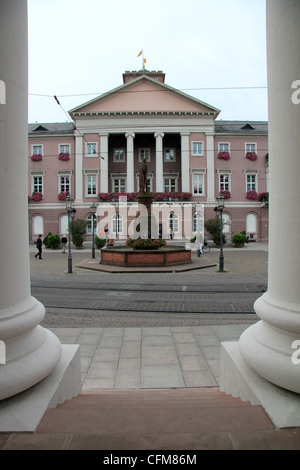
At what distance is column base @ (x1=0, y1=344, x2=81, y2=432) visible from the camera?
5.27 feet

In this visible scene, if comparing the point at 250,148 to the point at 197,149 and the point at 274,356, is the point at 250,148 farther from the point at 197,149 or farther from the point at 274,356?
the point at 274,356

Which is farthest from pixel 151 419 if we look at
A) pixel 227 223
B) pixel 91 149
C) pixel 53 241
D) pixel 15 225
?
pixel 91 149

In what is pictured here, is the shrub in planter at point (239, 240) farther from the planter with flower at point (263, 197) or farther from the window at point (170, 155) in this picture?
the window at point (170, 155)

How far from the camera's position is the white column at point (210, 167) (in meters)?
39.6

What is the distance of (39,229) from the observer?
3969 cm

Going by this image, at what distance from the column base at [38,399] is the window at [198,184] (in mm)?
38667

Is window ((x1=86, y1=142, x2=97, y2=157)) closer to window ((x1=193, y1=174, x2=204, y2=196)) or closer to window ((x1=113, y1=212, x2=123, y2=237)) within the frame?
window ((x1=113, y1=212, x2=123, y2=237))

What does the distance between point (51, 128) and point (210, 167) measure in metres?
22.3

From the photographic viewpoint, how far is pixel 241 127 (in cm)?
4244

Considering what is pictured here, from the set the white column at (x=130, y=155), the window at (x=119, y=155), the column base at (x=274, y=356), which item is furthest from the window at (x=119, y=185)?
the column base at (x=274, y=356)

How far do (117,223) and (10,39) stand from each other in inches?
1387

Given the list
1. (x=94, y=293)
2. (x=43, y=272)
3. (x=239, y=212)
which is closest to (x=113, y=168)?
(x=239, y=212)

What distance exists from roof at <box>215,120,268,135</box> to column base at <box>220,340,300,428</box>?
41.1 meters

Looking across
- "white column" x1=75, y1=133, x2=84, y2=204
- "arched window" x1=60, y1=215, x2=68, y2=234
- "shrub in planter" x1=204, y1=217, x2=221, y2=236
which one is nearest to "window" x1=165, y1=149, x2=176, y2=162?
"white column" x1=75, y1=133, x2=84, y2=204
